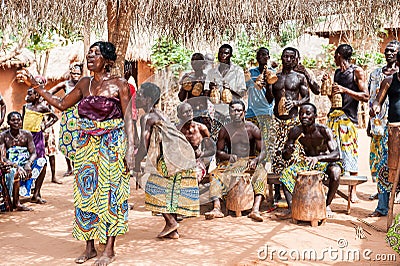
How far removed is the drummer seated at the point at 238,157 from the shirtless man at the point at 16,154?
2432 mm

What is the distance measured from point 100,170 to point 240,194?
83.4 inches

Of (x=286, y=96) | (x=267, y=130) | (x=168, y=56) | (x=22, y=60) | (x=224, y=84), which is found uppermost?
(x=168, y=56)

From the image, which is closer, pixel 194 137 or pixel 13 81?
pixel 194 137

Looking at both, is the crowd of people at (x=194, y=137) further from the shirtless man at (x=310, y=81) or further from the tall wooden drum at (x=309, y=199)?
the tall wooden drum at (x=309, y=199)

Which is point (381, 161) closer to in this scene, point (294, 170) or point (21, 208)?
point (294, 170)

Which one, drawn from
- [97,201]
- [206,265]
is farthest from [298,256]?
[97,201]

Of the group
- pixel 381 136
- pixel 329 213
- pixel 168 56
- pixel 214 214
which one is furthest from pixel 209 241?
pixel 168 56

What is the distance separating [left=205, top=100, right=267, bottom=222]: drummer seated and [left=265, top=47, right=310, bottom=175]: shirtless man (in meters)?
0.50

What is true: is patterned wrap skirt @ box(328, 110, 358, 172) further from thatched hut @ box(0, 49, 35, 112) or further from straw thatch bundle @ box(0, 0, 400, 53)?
thatched hut @ box(0, 49, 35, 112)

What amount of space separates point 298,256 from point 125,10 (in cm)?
301

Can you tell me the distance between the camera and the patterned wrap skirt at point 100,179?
4.10 meters

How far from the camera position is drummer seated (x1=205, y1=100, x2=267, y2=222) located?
576 cm

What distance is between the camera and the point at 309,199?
5.24 m

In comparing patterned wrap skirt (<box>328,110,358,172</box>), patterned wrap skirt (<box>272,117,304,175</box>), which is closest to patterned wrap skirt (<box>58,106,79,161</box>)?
patterned wrap skirt (<box>272,117,304,175</box>)
